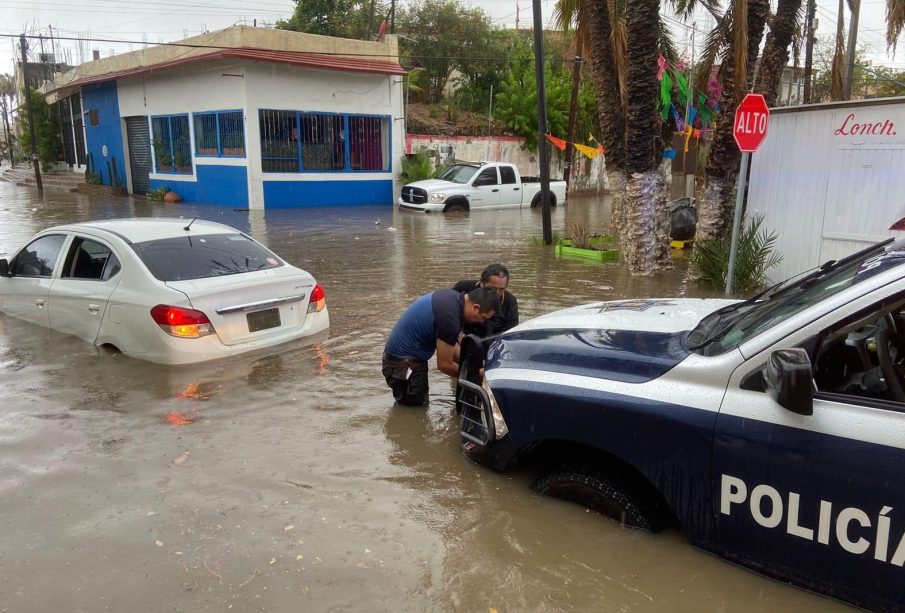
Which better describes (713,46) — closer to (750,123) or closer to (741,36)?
(741,36)

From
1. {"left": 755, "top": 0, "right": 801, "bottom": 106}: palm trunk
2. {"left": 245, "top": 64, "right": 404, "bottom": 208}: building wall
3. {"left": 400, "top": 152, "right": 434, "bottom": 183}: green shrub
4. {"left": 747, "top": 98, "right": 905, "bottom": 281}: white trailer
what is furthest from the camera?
{"left": 400, "top": 152, "right": 434, "bottom": 183}: green shrub

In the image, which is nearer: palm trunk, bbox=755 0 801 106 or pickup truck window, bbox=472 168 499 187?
palm trunk, bbox=755 0 801 106

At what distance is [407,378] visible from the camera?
545 cm

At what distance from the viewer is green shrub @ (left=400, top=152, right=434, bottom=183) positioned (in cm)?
2475

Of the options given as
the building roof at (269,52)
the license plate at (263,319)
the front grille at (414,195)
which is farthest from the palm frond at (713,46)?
the building roof at (269,52)

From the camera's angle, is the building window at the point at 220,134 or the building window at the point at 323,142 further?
the building window at the point at 323,142

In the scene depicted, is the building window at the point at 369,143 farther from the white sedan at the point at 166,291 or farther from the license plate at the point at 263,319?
the license plate at the point at 263,319

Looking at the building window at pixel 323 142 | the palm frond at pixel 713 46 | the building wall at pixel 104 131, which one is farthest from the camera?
the building wall at pixel 104 131

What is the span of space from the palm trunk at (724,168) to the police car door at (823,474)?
341 inches

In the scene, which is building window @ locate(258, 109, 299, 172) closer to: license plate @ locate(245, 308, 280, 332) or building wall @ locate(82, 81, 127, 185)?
building wall @ locate(82, 81, 127, 185)

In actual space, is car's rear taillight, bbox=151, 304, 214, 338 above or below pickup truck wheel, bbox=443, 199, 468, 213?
above

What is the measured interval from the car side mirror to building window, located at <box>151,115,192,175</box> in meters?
24.5

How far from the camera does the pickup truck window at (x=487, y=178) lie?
71.5 feet

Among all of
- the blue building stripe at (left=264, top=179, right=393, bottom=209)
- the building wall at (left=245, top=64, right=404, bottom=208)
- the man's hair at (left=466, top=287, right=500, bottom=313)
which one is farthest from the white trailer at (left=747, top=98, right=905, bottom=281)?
the blue building stripe at (left=264, top=179, right=393, bottom=209)
